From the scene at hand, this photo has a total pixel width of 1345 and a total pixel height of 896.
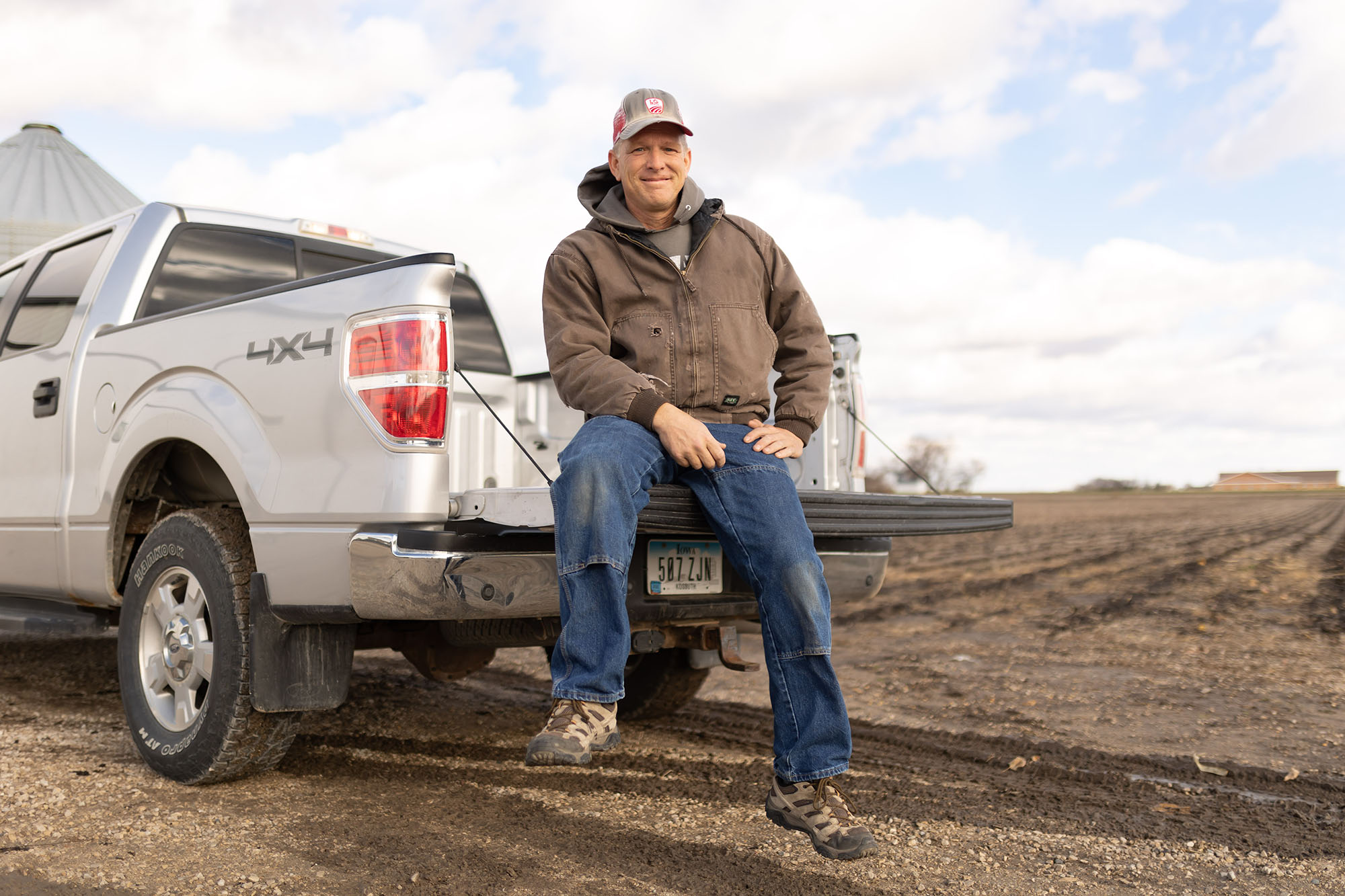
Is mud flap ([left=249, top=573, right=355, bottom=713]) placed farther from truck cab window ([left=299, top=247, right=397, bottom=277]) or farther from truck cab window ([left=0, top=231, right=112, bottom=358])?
truck cab window ([left=299, top=247, right=397, bottom=277])

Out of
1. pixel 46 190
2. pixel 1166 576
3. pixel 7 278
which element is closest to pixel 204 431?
pixel 7 278

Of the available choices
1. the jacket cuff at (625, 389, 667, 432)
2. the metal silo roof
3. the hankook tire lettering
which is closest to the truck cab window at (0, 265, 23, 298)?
the hankook tire lettering

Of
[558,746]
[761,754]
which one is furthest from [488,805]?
[761,754]

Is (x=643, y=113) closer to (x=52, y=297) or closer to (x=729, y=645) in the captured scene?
(x=729, y=645)

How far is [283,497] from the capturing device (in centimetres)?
315

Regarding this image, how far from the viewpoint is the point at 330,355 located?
302cm

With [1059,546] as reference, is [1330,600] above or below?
below

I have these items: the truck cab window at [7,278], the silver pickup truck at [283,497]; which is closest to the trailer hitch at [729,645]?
the silver pickup truck at [283,497]

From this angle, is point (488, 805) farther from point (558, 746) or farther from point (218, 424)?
point (218, 424)

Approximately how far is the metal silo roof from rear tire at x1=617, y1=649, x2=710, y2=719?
11491 millimetres

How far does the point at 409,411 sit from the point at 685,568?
0.99 m

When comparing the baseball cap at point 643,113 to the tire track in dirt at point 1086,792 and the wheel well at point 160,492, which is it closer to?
the wheel well at point 160,492

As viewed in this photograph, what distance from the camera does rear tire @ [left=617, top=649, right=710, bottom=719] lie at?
15.5 feet

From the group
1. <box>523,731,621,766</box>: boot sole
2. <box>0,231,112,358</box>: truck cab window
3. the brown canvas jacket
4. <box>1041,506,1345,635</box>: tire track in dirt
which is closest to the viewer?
<box>523,731,621,766</box>: boot sole
